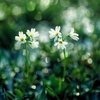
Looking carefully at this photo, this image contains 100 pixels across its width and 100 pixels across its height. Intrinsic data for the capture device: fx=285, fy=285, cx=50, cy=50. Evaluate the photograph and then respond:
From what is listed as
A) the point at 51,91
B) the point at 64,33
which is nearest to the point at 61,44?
the point at 51,91

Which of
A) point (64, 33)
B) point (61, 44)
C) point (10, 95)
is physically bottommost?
point (10, 95)

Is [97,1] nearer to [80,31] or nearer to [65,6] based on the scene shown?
[65,6]

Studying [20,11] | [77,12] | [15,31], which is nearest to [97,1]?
[77,12]

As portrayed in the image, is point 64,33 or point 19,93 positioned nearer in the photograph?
point 19,93

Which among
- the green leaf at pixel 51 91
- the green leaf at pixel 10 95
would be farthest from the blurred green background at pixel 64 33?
the green leaf at pixel 10 95

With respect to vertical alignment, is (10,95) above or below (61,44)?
below

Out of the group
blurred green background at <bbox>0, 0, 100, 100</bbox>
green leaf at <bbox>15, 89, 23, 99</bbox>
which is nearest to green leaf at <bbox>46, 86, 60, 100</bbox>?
blurred green background at <bbox>0, 0, 100, 100</bbox>

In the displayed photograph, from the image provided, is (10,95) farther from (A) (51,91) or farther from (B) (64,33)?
(B) (64,33)

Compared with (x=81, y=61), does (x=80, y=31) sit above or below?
above

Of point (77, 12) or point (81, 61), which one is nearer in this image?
point (81, 61)
